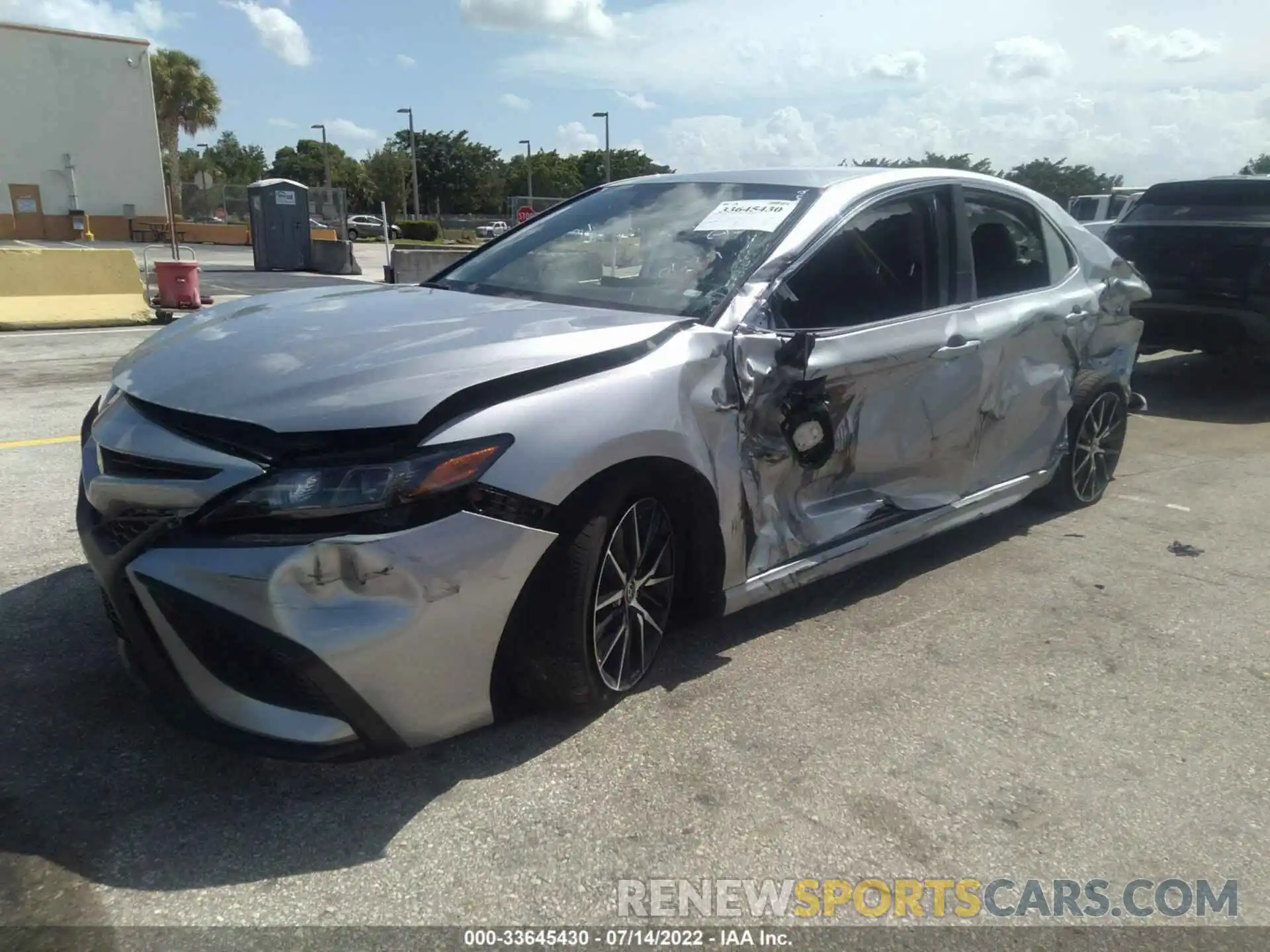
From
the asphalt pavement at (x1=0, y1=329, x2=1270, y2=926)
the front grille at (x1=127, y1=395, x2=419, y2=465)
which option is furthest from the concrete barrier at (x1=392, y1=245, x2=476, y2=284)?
the front grille at (x1=127, y1=395, x2=419, y2=465)

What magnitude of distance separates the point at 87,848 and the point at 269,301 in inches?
75.0

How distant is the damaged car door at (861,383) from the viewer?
3199 millimetres

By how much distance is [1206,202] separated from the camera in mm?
8516

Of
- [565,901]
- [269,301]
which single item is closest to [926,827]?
[565,901]

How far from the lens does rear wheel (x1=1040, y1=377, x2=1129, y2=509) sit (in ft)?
16.0

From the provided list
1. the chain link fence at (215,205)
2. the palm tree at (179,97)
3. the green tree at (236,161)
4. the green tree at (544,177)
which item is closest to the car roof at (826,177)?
the chain link fence at (215,205)

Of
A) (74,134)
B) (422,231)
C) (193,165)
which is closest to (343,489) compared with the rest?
(74,134)

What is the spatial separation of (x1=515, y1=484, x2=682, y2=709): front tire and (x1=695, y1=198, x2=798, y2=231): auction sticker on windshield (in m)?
1.14

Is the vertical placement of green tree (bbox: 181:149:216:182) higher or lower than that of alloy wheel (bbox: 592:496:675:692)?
higher

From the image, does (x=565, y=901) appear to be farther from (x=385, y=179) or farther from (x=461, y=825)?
(x=385, y=179)

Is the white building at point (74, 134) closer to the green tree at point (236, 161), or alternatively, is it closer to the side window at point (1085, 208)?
the side window at point (1085, 208)

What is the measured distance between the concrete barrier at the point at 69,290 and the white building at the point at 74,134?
26.4m

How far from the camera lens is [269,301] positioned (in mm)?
3527

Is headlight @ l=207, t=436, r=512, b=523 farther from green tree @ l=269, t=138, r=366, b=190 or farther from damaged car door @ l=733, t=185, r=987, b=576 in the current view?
green tree @ l=269, t=138, r=366, b=190
